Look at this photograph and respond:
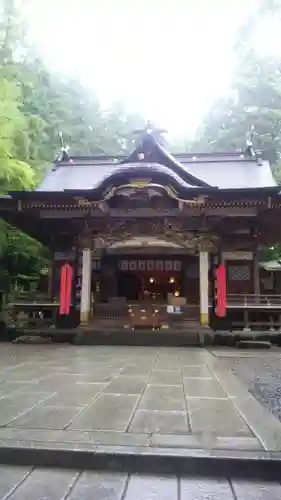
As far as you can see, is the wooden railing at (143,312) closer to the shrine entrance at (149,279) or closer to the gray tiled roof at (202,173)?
the shrine entrance at (149,279)

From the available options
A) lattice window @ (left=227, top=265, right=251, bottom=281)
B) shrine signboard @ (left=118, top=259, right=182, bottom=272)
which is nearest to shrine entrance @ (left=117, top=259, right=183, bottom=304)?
shrine signboard @ (left=118, top=259, right=182, bottom=272)

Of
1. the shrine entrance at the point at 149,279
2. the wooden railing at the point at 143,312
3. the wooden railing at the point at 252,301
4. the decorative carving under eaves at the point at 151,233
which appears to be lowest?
the wooden railing at the point at 143,312

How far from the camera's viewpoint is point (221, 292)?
1177 cm

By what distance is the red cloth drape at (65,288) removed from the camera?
12.1 meters

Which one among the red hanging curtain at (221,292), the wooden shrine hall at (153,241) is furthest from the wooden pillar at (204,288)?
the red hanging curtain at (221,292)

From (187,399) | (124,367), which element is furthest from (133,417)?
(124,367)

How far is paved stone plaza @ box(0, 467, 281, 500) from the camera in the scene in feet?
7.01

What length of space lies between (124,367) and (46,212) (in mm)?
7314

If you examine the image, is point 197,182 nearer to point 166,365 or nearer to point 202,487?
point 166,365

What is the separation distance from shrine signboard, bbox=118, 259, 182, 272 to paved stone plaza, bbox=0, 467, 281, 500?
1175 centimetres

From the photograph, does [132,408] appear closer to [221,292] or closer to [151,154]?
[221,292]

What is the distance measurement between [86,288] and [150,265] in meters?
2.84

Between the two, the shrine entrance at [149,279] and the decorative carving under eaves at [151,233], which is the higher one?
the decorative carving under eaves at [151,233]

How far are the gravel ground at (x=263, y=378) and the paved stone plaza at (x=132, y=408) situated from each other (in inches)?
5.4
